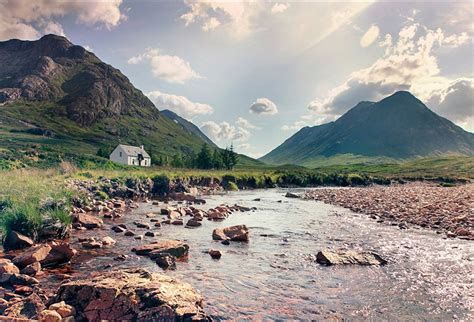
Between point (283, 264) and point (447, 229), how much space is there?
1552cm

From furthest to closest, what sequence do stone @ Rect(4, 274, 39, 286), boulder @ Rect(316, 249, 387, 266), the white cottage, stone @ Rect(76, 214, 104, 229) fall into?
the white cottage < stone @ Rect(76, 214, 104, 229) < boulder @ Rect(316, 249, 387, 266) < stone @ Rect(4, 274, 39, 286)

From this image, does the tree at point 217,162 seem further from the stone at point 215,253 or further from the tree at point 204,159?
the stone at point 215,253

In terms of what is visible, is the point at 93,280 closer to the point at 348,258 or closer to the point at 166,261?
the point at 166,261

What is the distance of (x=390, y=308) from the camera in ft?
34.0

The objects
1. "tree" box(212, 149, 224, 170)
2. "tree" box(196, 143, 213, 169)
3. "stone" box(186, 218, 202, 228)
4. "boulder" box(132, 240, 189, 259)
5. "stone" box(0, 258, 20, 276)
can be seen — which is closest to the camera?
"stone" box(0, 258, 20, 276)

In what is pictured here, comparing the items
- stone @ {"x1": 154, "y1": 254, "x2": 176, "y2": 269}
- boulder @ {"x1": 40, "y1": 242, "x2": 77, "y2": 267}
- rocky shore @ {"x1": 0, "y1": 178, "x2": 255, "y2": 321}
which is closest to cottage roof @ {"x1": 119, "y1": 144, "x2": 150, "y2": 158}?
rocky shore @ {"x1": 0, "y1": 178, "x2": 255, "y2": 321}

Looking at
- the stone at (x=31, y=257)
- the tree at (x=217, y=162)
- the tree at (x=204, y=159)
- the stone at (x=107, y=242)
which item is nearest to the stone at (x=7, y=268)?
A: the stone at (x=31, y=257)

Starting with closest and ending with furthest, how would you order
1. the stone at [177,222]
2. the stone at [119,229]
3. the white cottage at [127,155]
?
the stone at [119,229]
the stone at [177,222]
the white cottage at [127,155]

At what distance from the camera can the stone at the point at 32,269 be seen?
38.3 ft

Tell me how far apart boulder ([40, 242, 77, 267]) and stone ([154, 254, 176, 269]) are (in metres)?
3.83

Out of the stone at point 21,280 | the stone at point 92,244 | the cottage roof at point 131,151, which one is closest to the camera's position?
the stone at point 21,280

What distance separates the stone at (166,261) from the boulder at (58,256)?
3828 millimetres

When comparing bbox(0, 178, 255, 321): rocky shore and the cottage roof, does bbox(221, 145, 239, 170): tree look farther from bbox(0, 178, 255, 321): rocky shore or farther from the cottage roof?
bbox(0, 178, 255, 321): rocky shore

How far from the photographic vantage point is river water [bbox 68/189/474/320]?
10.2 m
